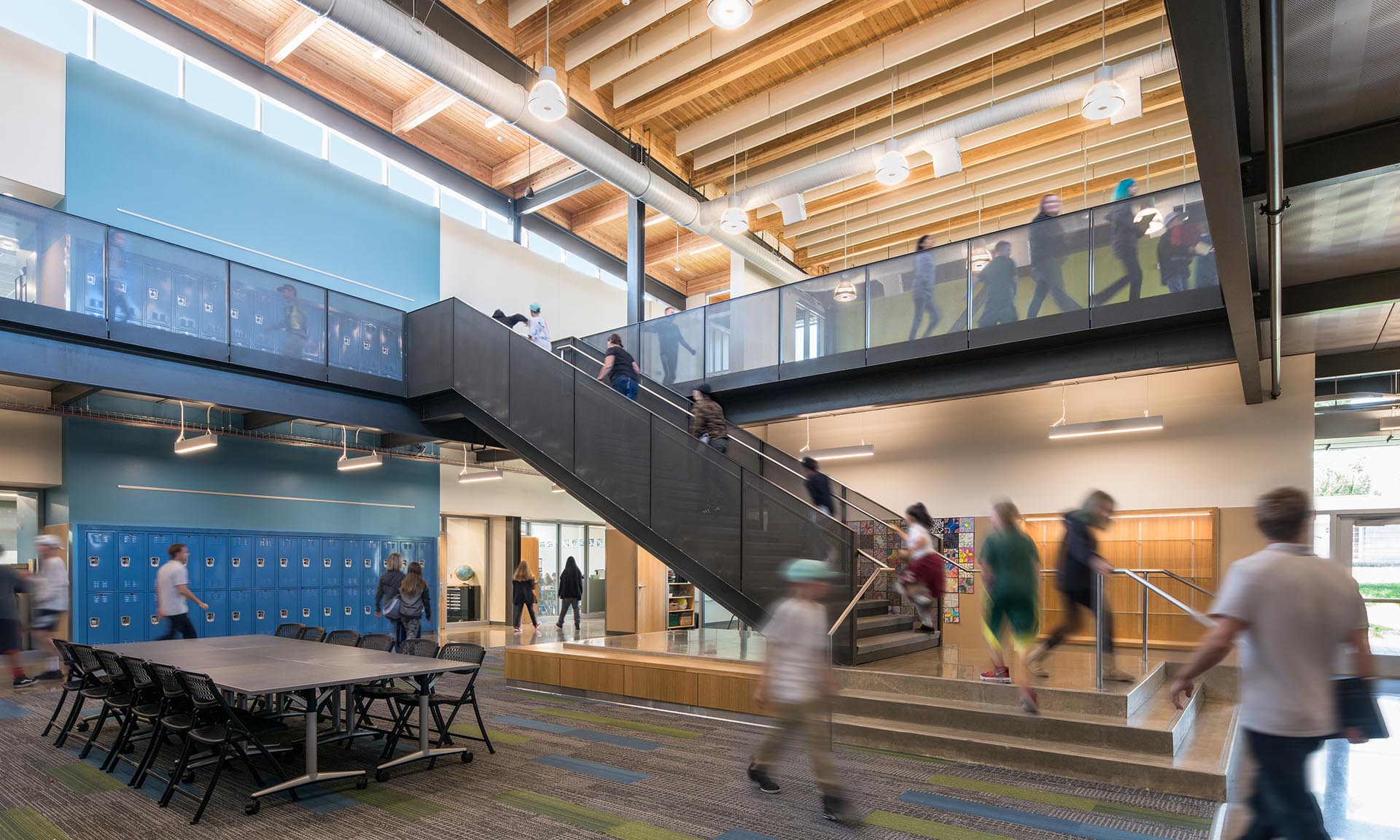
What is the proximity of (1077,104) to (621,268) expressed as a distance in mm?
12018

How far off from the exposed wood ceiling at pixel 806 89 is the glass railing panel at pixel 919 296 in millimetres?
2934

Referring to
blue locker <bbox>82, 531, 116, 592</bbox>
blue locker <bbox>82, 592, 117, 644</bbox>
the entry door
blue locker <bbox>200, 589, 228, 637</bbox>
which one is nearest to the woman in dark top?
blue locker <bbox>200, 589, 228, 637</bbox>

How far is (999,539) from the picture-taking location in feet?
20.8

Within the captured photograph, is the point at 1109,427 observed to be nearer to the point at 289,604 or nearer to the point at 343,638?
the point at 343,638

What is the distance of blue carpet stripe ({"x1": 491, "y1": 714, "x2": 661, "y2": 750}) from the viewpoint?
688 cm

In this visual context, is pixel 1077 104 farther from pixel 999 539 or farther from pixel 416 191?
pixel 416 191

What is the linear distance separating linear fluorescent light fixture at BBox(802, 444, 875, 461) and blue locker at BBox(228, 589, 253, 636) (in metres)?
9.64

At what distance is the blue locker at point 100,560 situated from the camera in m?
11.3

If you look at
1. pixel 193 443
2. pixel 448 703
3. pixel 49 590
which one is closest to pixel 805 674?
pixel 448 703

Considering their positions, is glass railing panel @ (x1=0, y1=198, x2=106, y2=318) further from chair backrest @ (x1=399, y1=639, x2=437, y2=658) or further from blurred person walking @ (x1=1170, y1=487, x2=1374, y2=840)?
blurred person walking @ (x1=1170, y1=487, x2=1374, y2=840)

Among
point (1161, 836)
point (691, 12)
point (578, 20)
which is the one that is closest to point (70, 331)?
point (578, 20)

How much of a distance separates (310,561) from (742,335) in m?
8.83

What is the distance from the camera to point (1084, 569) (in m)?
6.65

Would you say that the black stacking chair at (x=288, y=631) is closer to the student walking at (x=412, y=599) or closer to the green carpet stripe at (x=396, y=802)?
the student walking at (x=412, y=599)
